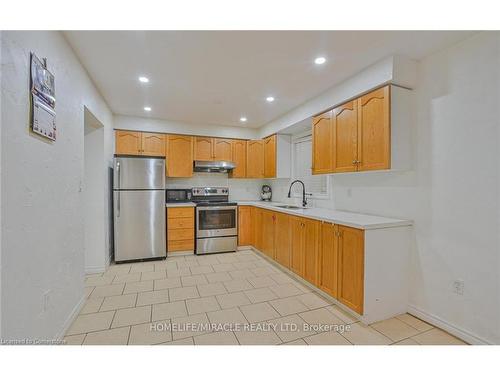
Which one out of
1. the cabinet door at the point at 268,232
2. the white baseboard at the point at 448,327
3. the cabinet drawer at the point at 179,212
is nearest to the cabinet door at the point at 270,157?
the cabinet door at the point at 268,232

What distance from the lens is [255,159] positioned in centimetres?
504

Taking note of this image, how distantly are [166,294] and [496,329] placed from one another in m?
2.96

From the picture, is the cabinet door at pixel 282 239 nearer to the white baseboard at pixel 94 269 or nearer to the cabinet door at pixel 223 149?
the cabinet door at pixel 223 149

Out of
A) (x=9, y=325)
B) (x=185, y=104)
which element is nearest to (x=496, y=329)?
(x=9, y=325)

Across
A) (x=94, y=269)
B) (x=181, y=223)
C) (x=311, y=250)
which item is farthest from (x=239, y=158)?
(x=94, y=269)

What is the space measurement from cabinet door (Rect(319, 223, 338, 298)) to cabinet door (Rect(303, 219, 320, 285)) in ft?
0.28

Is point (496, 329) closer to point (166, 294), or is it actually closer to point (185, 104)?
point (166, 294)

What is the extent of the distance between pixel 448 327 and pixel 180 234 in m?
3.68

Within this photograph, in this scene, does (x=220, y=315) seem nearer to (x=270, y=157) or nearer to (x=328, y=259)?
(x=328, y=259)

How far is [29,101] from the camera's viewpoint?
145 cm

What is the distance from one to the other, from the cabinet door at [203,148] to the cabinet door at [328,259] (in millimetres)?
2887

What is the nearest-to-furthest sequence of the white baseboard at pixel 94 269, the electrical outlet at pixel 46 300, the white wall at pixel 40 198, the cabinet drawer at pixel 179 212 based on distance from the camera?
the white wall at pixel 40 198, the electrical outlet at pixel 46 300, the white baseboard at pixel 94 269, the cabinet drawer at pixel 179 212

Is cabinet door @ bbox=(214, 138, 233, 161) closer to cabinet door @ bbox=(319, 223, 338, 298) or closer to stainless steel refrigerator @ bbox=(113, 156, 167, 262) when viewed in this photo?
stainless steel refrigerator @ bbox=(113, 156, 167, 262)

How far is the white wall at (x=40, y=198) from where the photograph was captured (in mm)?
1260
